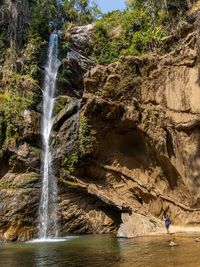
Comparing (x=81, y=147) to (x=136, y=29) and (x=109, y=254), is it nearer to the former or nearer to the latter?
(x=109, y=254)

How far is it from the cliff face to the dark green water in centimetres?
448

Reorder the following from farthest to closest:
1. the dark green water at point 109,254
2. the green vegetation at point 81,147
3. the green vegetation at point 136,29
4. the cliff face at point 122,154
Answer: the green vegetation at point 136,29, the green vegetation at point 81,147, the cliff face at point 122,154, the dark green water at point 109,254

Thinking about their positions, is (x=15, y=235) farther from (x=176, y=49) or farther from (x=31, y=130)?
(x=176, y=49)

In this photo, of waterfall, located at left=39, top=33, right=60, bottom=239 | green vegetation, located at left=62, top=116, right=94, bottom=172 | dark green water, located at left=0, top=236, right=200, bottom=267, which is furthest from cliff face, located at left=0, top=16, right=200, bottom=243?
dark green water, located at left=0, top=236, right=200, bottom=267

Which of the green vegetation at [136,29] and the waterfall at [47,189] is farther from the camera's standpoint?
the green vegetation at [136,29]

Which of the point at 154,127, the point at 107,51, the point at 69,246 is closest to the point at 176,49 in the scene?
the point at 154,127

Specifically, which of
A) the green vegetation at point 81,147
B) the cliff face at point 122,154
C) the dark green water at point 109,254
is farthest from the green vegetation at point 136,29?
the dark green water at point 109,254

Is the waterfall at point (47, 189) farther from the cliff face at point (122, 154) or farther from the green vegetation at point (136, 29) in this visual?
the green vegetation at point (136, 29)

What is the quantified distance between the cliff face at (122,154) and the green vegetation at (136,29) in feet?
14.0

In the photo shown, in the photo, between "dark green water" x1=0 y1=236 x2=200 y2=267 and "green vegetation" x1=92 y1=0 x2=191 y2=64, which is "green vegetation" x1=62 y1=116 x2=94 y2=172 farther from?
"green vegetation" x1=92 y1=0 x2=191 y2=64

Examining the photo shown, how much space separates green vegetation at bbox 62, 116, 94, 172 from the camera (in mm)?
26969

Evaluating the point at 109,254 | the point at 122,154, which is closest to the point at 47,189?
the point at 122,154

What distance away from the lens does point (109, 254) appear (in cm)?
1647

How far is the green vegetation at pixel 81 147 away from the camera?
27.0 m
